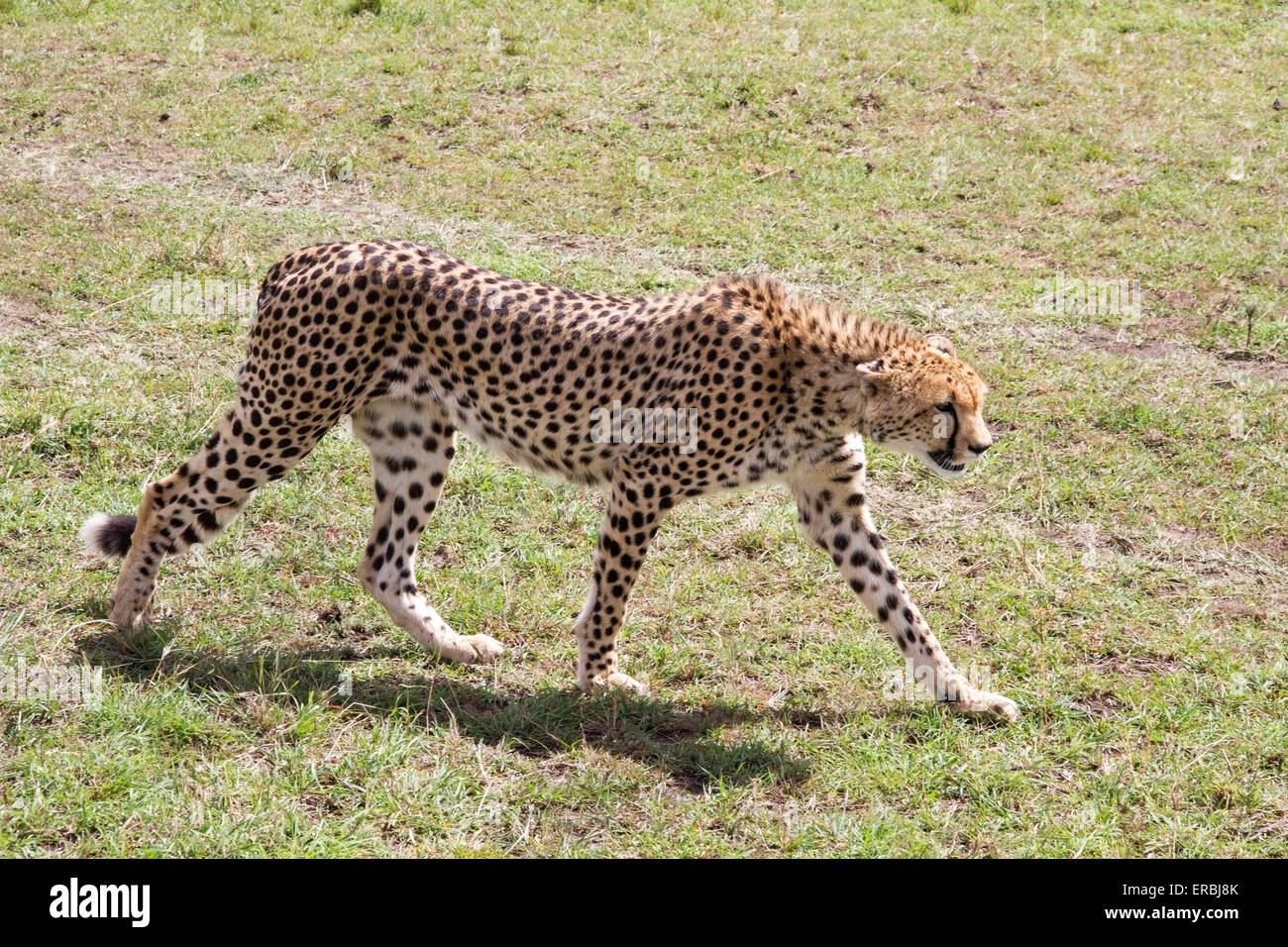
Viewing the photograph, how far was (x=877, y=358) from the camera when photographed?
218 inches

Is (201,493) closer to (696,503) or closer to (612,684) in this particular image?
(612,684)

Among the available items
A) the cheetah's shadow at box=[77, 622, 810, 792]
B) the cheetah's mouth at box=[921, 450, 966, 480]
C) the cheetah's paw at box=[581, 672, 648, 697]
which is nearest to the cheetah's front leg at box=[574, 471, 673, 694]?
the cheetah's paw at box=[581, 672, 648, 697]

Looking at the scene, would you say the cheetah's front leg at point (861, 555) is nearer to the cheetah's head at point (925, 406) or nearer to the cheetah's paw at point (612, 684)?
the cheetah's head at point (925, 406)

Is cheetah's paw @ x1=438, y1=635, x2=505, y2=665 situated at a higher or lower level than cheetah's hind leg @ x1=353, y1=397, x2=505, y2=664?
lower

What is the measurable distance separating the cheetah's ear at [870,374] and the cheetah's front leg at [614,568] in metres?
0.83

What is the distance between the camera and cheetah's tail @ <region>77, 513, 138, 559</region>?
5727 millimetres

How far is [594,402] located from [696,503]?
1.60m

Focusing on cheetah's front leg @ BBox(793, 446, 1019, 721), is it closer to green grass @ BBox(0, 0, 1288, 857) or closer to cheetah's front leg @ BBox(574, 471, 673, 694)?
green grass @ BBox(0, 0, 1288, 857)

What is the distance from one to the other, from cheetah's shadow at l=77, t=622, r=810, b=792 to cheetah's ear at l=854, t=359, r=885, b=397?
1.27 m

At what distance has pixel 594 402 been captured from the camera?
562 centimetres

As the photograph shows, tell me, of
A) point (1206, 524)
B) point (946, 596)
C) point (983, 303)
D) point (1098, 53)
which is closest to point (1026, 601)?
point (946, 596)

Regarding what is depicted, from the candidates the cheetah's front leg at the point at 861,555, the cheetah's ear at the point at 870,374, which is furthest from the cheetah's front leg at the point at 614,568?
the cheetah's ear at the point at 870,374

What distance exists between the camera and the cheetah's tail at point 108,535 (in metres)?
5.73

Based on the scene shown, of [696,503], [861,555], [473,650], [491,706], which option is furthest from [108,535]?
[861,555]
